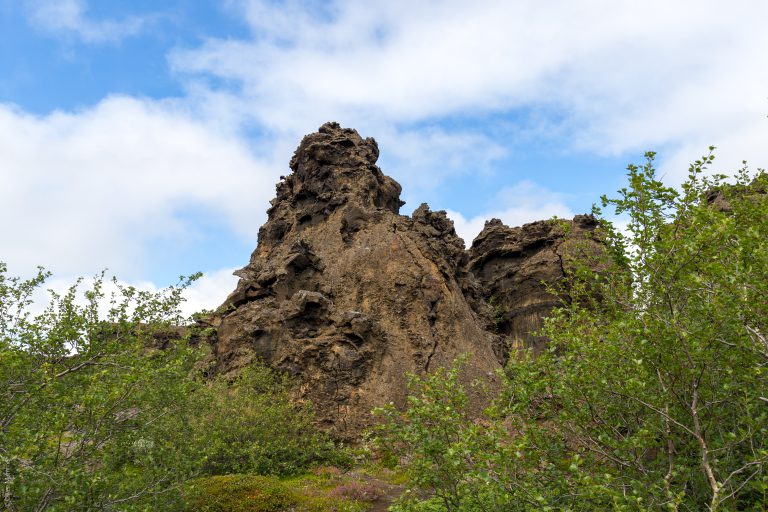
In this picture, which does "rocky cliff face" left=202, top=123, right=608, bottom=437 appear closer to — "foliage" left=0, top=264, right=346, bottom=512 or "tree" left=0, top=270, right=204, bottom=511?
"foliage" left=0, top=264, right=346, bottom=512

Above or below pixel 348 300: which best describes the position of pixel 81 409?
below

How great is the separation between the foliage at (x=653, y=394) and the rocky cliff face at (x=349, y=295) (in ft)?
68.4

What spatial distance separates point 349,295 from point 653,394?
29882 millimetres

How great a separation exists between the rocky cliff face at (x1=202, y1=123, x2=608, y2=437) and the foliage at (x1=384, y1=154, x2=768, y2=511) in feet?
68.4

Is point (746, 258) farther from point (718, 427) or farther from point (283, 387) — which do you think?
point (283, 387)

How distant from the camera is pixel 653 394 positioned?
10.1m

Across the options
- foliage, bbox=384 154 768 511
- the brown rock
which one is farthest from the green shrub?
foliage, bbox=384 154 768 511

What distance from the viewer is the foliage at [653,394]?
8594mm

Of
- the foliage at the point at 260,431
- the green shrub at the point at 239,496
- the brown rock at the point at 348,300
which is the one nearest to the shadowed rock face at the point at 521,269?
the brown rock at the point at 348,300

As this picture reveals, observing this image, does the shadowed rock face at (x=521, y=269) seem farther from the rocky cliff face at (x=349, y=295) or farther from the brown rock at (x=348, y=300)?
the brown rock at (x=348, y=300)

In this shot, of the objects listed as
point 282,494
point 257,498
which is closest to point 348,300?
point 282,494

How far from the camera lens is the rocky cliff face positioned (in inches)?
1345

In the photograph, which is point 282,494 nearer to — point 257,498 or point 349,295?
point 257,498

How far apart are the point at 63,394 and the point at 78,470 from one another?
3.07m
